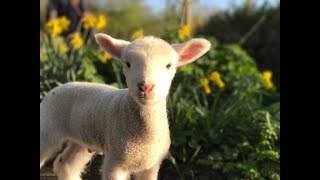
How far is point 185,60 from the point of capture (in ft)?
11.0

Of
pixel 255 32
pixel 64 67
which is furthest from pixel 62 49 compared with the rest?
pixel 255 32

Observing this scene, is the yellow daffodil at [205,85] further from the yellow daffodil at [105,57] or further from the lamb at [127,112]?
the lamb at [127,112]

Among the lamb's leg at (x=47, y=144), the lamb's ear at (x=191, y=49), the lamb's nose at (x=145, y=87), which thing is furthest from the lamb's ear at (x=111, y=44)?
the lamb's leg at (x=47, y=144)

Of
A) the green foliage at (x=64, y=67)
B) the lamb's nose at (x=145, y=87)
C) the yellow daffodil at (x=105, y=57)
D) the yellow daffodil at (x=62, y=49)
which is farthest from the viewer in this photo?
the yellow daffodil at (x=62, y=49)

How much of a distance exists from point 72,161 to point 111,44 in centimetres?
135

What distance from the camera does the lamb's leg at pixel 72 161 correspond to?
4.25 m

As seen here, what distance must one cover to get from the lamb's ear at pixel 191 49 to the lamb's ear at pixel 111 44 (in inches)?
14.3

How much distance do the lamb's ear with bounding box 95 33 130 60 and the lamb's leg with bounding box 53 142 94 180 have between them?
3.82 feet

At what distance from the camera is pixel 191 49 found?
11.0 ft

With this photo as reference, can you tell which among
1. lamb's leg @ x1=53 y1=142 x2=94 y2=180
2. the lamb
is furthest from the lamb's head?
lamb's leg @ x1=53 y1=142 x2=94 y2=180

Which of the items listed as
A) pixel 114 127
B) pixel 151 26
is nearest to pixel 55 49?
pixel 114 127

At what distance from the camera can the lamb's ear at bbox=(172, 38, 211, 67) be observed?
10.8 ft

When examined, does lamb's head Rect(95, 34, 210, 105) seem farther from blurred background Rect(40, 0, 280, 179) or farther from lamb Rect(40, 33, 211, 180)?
blurred background Rect(40, 0, 280, 179)

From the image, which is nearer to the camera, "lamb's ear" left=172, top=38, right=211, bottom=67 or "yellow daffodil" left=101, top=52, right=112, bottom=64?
"lamb's ear" left=172, top=38, right=211, bottom=67
